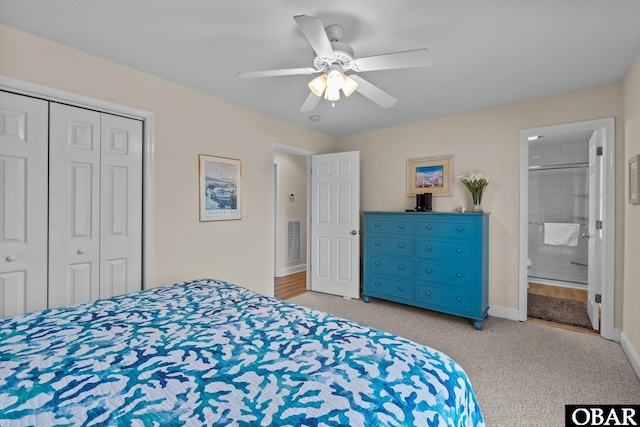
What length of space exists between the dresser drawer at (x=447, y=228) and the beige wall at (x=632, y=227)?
1179 mm

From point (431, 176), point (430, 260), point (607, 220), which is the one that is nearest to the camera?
point (607, 220)

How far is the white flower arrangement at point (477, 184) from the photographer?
333cm

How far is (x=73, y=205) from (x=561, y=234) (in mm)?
6248

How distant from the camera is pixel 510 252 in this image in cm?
331

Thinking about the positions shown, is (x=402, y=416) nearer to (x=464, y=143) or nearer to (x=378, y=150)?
(x=464, y=143)

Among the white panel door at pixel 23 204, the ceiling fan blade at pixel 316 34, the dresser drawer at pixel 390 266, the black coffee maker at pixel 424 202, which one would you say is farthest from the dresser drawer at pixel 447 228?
the white panel door at pixel 23 204

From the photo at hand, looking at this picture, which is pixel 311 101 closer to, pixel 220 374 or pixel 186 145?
pixel 186 145

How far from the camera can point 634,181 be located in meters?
2.29

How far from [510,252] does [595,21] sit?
223 centimetres

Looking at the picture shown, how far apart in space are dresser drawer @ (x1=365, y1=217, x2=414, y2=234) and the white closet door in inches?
103

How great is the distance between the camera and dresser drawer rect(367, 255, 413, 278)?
361cm

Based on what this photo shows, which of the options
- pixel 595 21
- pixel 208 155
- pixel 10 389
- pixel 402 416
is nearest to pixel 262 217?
pixel 208 155

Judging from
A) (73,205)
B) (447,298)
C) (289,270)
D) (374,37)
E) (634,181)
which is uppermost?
(374,37)

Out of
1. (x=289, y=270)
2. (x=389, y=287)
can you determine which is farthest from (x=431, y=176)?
(x=289, y=270)
